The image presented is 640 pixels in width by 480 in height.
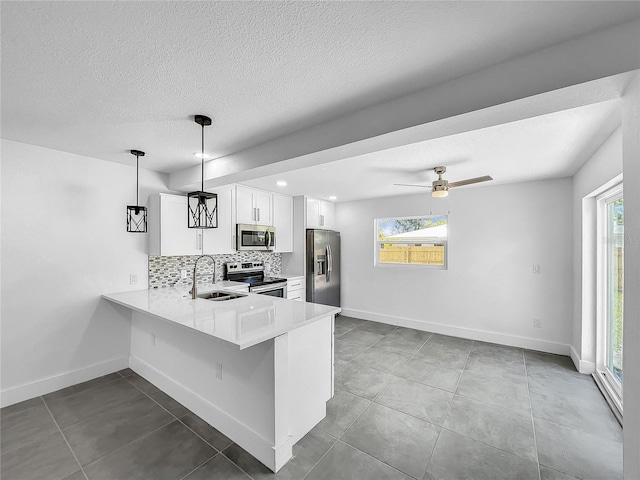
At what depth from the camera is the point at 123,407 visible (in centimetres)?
247

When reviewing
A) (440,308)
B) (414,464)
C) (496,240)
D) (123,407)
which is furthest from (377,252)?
(123,407)

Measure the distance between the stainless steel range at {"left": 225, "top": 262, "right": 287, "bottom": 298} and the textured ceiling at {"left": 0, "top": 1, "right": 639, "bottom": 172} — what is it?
263cm

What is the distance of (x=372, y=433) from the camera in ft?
7.05

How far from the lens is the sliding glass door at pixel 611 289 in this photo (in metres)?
2.63

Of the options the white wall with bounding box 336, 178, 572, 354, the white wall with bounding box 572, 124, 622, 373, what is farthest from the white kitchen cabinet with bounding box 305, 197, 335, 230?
the white wall with bounding box 572, 124, 622, 373

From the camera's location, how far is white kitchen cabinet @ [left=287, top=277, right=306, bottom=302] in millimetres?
4802

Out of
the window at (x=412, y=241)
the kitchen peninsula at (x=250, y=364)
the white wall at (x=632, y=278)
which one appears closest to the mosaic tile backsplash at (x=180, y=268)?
the kitchen peninsula at (x=250, y=364)

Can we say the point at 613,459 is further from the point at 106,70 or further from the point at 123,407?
the point at 106,70

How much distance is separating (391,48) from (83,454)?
3159mm

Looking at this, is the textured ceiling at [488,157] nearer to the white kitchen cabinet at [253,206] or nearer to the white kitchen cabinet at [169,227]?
the white kitchen cabinet at [253,206]

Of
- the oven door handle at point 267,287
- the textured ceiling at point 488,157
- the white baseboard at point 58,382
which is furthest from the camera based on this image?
the oven door handle at point 267,287

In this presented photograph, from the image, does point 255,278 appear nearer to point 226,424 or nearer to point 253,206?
point 253,206

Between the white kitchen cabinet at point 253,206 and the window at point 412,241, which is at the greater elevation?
the white kitchen cabinet at point 253,206

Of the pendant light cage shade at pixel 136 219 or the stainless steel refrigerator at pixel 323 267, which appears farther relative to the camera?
the stainless steel refrigerator at pixel 323 267
